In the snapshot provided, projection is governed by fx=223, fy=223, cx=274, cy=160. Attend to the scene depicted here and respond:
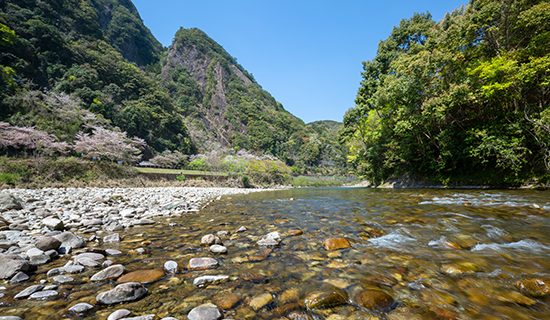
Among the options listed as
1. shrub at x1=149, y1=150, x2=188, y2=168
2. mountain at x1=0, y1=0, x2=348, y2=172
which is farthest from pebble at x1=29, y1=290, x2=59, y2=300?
shrub at x1=149, y1=150, x2=188, y2=168

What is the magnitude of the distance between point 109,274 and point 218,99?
101m

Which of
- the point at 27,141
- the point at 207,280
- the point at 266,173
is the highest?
the point at 27,141

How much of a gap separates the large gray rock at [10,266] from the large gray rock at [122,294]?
1.30 meters

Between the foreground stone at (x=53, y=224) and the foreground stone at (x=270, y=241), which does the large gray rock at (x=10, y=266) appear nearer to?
the foreground stone at (x=53, y=224)

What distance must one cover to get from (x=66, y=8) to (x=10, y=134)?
2231 inches

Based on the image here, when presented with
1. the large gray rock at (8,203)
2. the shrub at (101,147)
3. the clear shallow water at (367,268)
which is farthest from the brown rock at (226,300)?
the shrub at (101,147)

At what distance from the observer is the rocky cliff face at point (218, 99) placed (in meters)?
79.7

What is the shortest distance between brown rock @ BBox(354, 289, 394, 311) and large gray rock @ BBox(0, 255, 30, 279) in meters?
3.59

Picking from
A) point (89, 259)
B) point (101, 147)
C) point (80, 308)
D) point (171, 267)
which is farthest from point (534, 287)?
point (101, 147)

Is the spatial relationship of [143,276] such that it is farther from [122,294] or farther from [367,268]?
[367,268]

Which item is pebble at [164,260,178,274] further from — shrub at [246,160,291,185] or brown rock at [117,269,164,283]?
shrub at [246,160,291,185]

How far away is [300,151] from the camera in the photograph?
260 ft

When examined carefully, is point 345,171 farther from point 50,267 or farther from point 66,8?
point 66,8

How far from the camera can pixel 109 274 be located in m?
2.51
